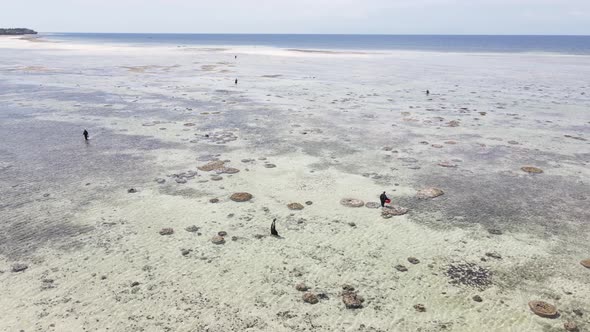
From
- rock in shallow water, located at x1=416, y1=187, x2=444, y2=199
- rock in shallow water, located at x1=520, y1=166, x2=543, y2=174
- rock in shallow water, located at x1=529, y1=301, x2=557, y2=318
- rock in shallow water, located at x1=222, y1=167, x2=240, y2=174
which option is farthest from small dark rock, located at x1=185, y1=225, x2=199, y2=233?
rock in shallow water, located at x1=520, y1=166, x2=543, y2=174

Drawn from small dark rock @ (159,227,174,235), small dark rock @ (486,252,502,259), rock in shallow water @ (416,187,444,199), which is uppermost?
rock in shallow water @ (416,187,444,199)

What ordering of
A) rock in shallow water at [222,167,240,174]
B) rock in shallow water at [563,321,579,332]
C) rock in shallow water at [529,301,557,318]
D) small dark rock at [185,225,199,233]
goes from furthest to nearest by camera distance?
rock in shallow water at [222,167,240,174] → small dark rock at [185,225,199,233] → rock in shallow water at [529,301,557,318] → rock in shallow water at [563,321,579,332]

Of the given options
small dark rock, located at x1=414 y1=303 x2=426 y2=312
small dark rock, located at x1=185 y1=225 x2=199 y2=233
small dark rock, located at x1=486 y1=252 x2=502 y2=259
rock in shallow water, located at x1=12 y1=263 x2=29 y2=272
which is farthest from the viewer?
small dark rock, located at x1=185 y1=225 x2=199 y2=233

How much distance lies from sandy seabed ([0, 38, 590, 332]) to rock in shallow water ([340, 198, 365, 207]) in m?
0.20

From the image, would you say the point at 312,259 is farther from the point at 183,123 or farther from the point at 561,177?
the point at 183,123

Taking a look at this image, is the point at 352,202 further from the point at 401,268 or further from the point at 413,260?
the point at 401,268

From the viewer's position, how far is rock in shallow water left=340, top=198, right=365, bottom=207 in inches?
496

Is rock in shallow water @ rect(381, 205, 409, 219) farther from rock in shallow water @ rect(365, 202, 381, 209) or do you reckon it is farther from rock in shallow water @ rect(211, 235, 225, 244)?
rock in shallow water @ rect(211, 235, 225, 244)

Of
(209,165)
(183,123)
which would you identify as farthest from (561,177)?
(183,123)

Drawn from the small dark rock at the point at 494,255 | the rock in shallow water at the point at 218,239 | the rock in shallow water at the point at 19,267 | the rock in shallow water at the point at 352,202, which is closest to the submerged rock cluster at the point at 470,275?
the small dark rock at the point at 494,255

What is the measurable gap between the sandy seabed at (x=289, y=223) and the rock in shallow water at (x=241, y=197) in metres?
0.24

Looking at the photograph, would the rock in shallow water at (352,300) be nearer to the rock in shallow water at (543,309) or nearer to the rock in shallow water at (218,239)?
the rock in shallow water at (543,309)

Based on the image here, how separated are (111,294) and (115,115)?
725 inches

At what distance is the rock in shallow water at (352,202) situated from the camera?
41.3 feet
